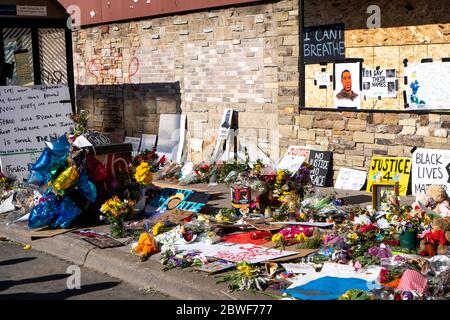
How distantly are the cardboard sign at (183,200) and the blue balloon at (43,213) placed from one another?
138 cm

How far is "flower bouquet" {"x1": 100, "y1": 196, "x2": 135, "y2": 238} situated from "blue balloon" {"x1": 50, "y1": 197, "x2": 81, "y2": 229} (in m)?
0.46

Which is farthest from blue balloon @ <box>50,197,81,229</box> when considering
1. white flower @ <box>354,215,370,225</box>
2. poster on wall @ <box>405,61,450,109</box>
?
poster on wall @ <box>405,61,450,109</box>

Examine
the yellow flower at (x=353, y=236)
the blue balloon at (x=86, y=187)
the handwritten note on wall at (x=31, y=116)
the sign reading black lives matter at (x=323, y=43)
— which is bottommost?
the yellow flower at (x=353, y=236)

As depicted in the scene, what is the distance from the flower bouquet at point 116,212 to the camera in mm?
8008

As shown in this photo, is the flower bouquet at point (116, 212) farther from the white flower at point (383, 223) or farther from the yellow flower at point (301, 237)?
the white flower at point (383, 223)

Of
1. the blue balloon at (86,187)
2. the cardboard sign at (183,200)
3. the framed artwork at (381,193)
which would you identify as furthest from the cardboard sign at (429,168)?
the blue balloon at (86,187)

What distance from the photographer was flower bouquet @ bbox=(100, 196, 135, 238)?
26.3 ft

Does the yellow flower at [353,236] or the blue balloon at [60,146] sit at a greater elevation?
the blue balloon at [60,146]

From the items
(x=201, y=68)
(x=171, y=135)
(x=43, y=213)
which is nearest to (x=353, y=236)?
(x=43, y=213)

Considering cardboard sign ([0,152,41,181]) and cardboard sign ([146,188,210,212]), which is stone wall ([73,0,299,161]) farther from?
cardboard sign ([0,152,41,181])

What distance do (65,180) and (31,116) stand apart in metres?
3.01

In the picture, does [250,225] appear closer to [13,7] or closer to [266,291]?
[266,291]

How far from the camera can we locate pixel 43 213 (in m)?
8.54

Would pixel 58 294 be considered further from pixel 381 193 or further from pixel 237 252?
pixel 381 193
